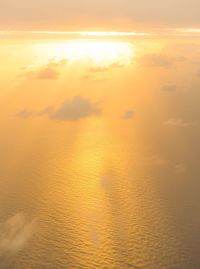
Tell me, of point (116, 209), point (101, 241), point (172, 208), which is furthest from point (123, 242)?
point (172, 208)

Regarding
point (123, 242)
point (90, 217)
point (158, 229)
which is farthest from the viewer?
point (90, 217)

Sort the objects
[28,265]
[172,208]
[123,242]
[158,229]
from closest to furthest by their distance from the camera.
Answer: [28,265] → [123,242] → [158,229] → [172,208]

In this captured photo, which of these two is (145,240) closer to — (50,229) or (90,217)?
(90,217)

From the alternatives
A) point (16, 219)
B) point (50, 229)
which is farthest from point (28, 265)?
point (16, 219)

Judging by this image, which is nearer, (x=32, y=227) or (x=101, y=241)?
(x=101, y=241)

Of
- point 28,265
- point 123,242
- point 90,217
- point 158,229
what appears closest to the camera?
point 28,265

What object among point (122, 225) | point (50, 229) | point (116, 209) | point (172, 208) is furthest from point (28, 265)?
point (172, 208)

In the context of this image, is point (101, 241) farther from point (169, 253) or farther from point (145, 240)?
point (169, 253)

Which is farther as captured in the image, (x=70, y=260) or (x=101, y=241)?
(x=101, y=241)

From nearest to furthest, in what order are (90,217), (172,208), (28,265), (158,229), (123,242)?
(28,265), (123,242), (158,229), (90,217), (172,208)
